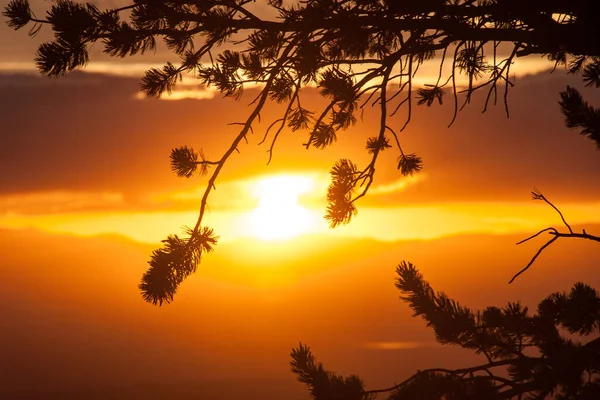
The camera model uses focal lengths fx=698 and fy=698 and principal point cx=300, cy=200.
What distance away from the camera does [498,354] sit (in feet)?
18.9

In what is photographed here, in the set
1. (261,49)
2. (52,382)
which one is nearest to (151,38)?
(261,49)

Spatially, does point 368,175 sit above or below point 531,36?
below

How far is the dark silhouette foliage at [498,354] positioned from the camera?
15.2 feet

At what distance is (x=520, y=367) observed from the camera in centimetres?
505

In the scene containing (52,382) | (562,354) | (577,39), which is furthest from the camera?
(52,382)

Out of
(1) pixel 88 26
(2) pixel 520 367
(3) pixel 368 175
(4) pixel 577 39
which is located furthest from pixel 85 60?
(2) pixel 520 367

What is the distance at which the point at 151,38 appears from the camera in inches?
201

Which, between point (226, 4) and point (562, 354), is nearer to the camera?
point (562, 354)

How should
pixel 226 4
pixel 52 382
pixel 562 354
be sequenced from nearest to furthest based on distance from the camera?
pixel 562 354 < pixel 226 4 < pixel 52 382

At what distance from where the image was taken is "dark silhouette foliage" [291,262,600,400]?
4.62 m

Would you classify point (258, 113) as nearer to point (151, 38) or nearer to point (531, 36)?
point (151, 38)

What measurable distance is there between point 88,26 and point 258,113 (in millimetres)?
1407

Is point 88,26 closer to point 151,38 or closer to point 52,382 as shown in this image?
point 151,38

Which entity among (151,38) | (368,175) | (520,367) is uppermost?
(151,38)
